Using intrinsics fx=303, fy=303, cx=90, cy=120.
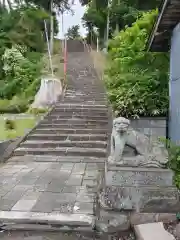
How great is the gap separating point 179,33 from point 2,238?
19.7 feet

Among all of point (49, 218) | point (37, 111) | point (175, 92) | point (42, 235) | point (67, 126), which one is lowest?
point (42, 235)

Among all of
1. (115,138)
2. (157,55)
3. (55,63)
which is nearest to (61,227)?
(115,138)

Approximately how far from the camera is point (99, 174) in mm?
6469

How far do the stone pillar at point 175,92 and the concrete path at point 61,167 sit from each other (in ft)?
6.32

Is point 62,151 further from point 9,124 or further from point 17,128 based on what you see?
→ point 9,124

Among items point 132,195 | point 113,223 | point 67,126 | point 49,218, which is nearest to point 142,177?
point 132,195

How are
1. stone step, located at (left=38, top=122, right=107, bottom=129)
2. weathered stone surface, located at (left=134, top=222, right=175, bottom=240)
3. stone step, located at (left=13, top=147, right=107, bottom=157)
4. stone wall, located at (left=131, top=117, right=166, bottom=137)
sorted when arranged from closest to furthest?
weathered stone surface, located at (left=134, top=222, right=175, bottom=240) → stone step, located at (left=13, top=147, right=107, bottom=157) → stone wall, located at (left=131, top=117, right=166, bottom=137) → stone step, located at (left=38, top=122, right=107, bottom=129)

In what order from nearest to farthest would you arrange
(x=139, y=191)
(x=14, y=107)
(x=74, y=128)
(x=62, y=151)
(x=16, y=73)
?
(x=139, y=191), (x=62, y=151), (x=74, y=128), (x=14, y=107), (x=16, y=73)

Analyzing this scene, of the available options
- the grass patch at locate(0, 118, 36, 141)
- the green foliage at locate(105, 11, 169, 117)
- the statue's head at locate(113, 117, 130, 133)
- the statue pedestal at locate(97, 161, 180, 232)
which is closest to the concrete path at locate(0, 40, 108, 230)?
the statue pedestal at locate(97, 161, 180, 232)

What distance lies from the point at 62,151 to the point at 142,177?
433cm

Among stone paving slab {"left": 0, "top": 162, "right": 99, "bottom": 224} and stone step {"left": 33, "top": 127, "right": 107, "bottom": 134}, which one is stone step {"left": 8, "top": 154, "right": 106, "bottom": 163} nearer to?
stone paving slab {"left": 0, "top": 162, "right": 99, "bottom": 224}

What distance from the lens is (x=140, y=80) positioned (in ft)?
32.8

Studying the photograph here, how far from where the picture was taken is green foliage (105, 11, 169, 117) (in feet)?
29.2

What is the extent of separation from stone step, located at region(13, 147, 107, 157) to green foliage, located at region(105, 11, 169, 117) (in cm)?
153
